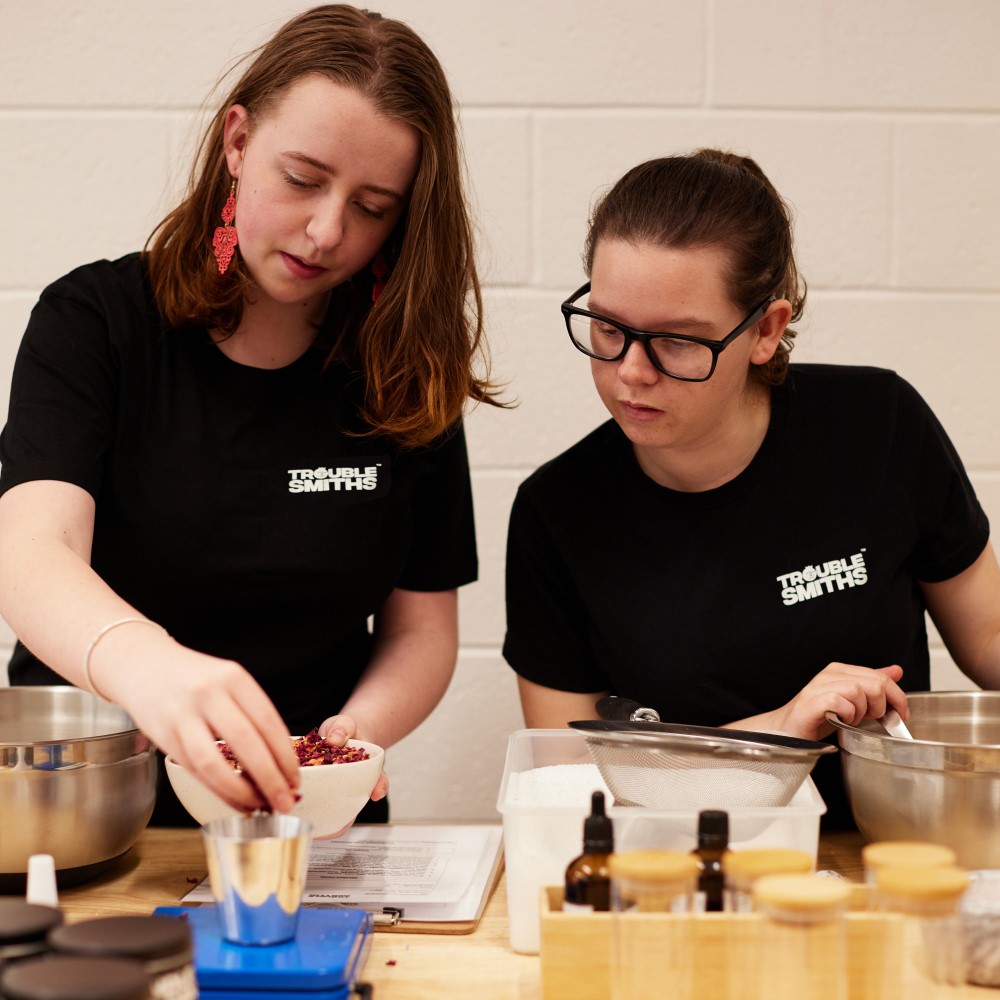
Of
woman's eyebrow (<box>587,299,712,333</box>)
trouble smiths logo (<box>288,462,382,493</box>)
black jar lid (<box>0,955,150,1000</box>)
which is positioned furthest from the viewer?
trouble smiths logo (<box>288,462,382,493</box>)

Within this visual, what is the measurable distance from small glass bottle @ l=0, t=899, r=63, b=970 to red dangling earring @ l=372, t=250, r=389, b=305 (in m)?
0.98

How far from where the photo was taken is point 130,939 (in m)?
0.75

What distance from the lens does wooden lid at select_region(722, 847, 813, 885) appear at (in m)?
0.85

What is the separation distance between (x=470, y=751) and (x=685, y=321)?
4.29ft

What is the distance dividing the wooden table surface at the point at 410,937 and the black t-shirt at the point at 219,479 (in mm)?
308

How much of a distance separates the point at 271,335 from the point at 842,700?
877mm

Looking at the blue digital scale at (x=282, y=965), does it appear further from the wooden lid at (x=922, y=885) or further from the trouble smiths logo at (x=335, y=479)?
the trouble smiths logo at (x=335, y=479)

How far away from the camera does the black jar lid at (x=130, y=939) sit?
74cm

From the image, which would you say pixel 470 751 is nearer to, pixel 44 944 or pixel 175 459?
pixel 175 459

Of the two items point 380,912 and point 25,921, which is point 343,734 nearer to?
point 380,912

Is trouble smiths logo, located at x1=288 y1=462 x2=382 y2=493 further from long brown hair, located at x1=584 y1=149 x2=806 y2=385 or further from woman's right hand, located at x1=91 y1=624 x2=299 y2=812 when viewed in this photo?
woman's right hand, located at x1=91 y1=624 x2=299 y2=812

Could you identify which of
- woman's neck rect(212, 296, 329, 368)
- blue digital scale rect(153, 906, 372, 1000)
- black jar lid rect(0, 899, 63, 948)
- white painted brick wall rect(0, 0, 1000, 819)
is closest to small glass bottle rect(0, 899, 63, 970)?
black jar lid rect(0, 899, 63, 948)

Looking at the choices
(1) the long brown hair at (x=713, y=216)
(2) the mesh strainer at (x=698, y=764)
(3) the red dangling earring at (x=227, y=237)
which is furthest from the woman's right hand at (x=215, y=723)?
(1) the long brown hair at (x=713, y=216)

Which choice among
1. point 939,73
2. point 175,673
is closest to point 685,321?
point 175,673
